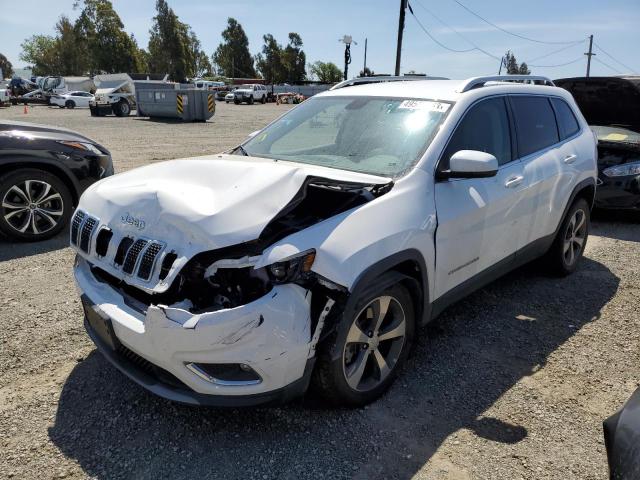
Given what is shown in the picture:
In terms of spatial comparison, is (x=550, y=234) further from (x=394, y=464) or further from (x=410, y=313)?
(x=394, y=464)

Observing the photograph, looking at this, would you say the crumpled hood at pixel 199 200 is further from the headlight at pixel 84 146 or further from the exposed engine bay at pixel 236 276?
the headlight at pixel 84 146

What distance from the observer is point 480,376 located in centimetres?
318

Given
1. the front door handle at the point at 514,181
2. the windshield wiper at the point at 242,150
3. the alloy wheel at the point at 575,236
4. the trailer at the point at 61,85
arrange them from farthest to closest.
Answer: the trailer at the point at 61,85, the alloy wheel at the point at 575,236, the windshield wiper at the point at 242,150, the front door handle at the point at 514,181

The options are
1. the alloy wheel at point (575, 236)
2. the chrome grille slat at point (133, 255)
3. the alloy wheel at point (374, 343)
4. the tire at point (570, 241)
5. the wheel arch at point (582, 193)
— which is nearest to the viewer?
the chrome grille slat at point (133, 255)

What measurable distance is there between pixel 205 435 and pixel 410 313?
4.24 feet

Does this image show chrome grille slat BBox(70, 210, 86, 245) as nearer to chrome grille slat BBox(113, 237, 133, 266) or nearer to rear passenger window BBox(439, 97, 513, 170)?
chrome grille slat BBox(113, 237, 133, 266)

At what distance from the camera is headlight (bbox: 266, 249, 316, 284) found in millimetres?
2236

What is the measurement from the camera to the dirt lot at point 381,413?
7.90 feet

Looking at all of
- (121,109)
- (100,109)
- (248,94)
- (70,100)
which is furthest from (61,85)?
(121,109)

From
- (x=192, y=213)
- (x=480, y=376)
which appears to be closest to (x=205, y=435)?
(x=192, y=213)

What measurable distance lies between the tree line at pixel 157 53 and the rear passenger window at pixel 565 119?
77607 mm

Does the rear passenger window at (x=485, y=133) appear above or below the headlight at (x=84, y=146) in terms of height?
above

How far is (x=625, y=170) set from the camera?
21.8ft

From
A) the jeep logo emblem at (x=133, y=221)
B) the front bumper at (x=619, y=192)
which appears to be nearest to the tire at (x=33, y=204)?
the jeep logo emblem at (x=133, y=221)
